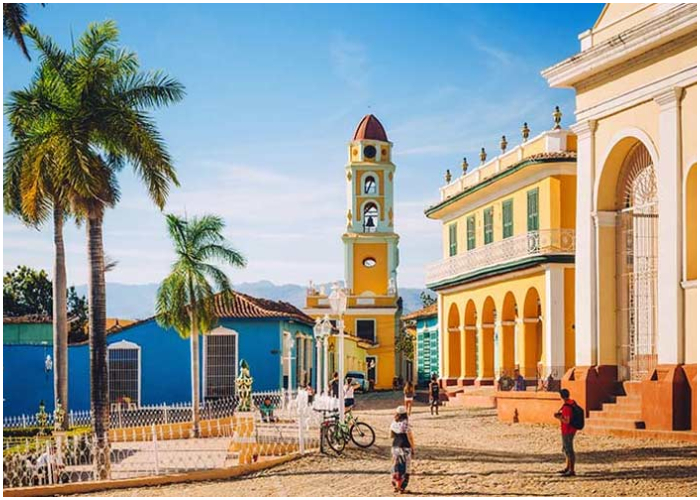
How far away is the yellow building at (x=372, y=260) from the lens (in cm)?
4684

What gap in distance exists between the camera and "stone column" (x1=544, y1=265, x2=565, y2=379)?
89.9ft

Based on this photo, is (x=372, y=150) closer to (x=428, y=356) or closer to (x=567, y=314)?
(x=428, y=356)

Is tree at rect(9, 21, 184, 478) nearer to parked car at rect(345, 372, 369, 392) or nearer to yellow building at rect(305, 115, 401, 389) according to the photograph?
parked car at rect(345, 372, 369, 392)

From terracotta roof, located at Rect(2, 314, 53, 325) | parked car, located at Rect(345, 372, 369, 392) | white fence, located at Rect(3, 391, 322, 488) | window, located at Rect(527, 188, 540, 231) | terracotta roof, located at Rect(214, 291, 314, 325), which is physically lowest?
parked car, located at Rect(345, 372, 369, 392)

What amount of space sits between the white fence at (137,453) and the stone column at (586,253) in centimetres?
452

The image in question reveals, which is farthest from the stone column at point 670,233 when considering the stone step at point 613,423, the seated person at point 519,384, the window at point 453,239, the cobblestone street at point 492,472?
the window at point 453,239

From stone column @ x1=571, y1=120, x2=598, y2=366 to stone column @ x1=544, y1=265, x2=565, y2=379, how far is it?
6269 mm

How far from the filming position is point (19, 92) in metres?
20.1

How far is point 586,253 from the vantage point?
20828mm

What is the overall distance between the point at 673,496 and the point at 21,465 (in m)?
8.37

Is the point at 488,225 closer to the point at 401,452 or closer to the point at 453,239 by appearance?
the point at 453,239

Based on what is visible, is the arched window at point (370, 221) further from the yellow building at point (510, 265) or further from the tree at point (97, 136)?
the tree at point (97, 136)

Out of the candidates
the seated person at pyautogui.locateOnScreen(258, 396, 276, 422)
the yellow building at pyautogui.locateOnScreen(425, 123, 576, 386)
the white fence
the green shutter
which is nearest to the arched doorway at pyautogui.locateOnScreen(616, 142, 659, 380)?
Result: the yellow building at pyautogui.locateOnScreen(425, 123, 576, 386)

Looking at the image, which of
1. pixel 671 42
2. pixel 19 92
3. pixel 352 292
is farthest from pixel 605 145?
pixel 352 292
